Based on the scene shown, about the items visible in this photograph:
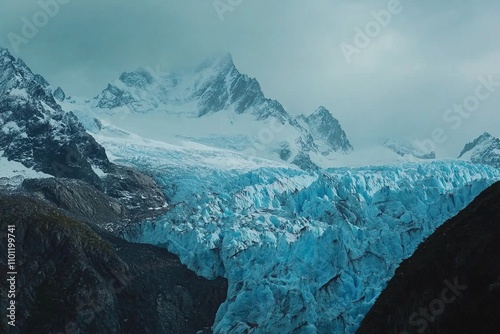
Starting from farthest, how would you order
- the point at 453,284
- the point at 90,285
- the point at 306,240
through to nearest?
the point at 306,240 → the point at 90,285 → the point at 453,284

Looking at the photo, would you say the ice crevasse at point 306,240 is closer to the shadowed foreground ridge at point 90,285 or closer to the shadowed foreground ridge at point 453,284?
the shadowed foreground ridge at point 90,285

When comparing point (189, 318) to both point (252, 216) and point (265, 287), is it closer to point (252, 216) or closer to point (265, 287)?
point (265, 287)

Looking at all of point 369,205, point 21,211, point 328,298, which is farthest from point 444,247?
point 369,205

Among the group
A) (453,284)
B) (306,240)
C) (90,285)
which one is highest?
(90,285)

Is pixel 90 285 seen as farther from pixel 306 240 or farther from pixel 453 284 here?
pixel 453 284

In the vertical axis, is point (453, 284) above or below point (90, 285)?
below

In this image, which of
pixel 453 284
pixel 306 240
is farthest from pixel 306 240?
pixel 453 284

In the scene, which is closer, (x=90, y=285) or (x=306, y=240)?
(x=90, y=285)

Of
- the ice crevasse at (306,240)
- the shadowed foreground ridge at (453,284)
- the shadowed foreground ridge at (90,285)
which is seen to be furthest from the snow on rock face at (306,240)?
the shadowed foreground ridge at (453,284)
